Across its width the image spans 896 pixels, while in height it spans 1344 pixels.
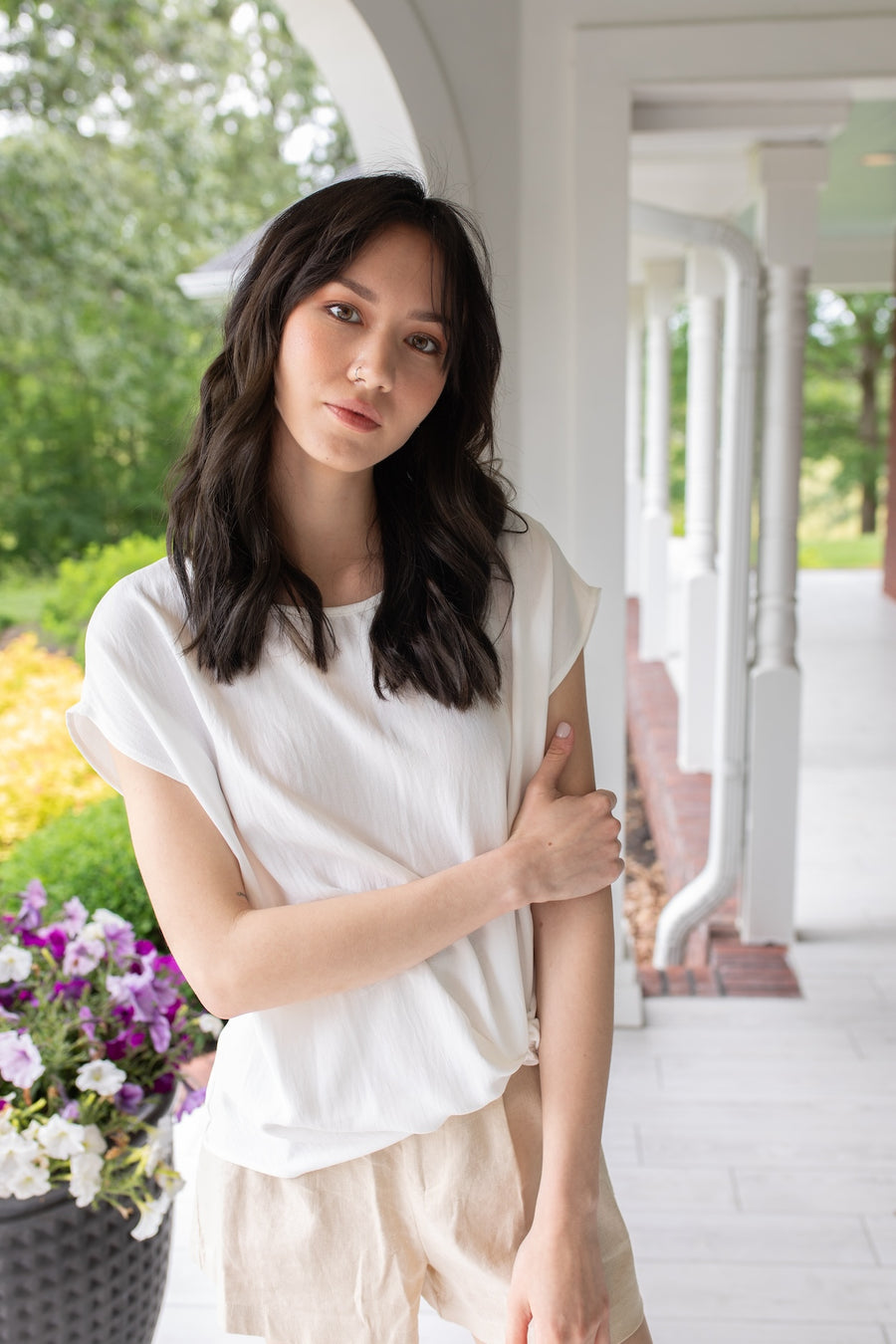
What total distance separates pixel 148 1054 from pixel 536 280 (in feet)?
5.93

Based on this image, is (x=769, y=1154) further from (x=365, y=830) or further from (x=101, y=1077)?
(x=365, y=830)

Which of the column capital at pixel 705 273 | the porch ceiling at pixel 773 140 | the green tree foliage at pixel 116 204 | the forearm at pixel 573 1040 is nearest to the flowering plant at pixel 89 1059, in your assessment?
the forearm at pixel 573 1040

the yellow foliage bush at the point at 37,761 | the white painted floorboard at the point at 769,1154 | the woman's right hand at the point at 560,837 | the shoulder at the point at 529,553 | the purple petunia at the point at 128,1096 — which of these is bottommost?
the white painted floorboard at the point at 769,1154

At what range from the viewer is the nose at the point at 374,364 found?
3.52 feet

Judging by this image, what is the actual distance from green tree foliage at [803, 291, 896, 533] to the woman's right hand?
1698cm

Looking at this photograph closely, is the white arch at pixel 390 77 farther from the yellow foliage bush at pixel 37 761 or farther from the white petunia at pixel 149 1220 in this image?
the yellow foliage bush at pixel 37 761

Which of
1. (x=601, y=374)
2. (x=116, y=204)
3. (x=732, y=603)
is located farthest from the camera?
(x=116, y=204)

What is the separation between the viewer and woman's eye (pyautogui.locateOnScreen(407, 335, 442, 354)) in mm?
1128

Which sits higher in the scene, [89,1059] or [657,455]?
[657,455]

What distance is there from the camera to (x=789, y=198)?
10.2 ft

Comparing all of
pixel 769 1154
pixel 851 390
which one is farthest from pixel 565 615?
pixel 851 390

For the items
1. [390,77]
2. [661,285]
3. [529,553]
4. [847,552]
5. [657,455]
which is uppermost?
[661,285]

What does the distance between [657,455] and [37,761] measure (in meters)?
4.41

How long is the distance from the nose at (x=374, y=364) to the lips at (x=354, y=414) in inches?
0.7
